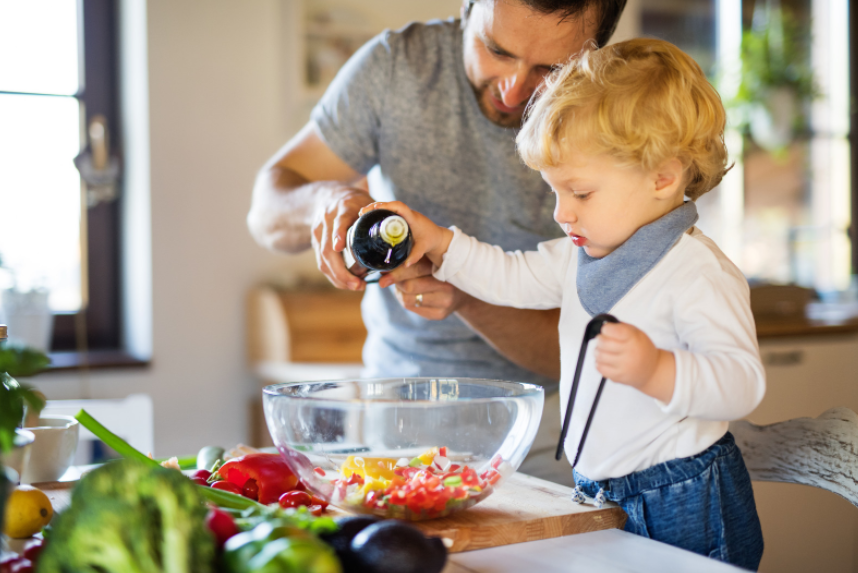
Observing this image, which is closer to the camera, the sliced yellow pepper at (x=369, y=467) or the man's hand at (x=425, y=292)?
the sliced yellow pepper at (x=369, y=467)

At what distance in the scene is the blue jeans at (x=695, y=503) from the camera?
0.84 meters

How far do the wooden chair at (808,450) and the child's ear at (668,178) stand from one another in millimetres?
344

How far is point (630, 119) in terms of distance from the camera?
839 millimetres

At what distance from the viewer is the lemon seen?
2.43 ft

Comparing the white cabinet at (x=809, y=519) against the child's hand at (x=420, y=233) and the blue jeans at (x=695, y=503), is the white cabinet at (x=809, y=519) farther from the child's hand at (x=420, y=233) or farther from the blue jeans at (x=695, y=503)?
the child's hand at (x=420, y=233)

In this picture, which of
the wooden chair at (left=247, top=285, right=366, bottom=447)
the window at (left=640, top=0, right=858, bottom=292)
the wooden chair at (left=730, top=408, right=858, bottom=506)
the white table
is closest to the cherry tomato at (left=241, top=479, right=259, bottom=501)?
the white table

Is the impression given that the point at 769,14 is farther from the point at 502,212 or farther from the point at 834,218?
the point at 502,212

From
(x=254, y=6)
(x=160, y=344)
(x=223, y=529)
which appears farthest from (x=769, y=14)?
(x=223, y=529)

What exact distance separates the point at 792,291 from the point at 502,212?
179 cm

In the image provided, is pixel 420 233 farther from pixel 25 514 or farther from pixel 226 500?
pixel 25 514

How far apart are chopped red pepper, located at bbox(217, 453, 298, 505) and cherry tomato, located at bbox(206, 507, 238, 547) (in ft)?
0.99

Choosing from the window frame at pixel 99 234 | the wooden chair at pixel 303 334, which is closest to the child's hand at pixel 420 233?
the wooden chair at pixel 303 334

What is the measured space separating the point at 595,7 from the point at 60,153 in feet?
6.72

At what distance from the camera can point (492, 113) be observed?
1346 mm
